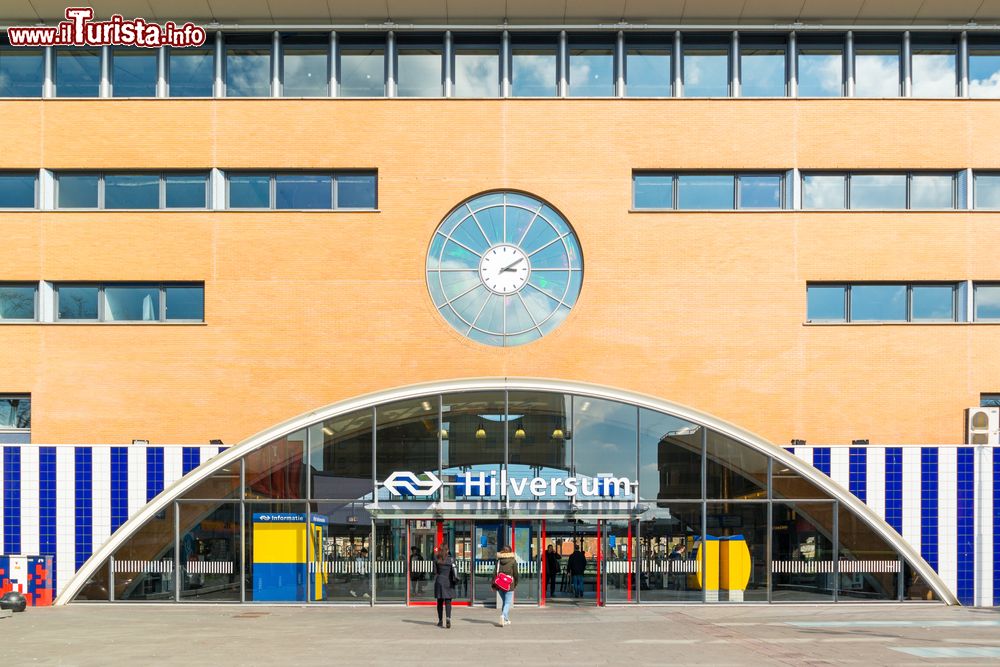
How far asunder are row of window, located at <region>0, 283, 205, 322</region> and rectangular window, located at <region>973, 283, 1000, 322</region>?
73.6 ft

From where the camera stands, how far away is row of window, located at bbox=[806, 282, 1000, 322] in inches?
1176

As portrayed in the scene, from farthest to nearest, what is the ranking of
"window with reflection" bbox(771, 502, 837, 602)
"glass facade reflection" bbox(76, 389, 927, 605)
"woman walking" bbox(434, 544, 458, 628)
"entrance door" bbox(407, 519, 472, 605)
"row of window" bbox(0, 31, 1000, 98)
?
"row of window" bbox(0, 31, 1000, 98)
"window with reflection" bbox(771, 502, 837, 602)
"entrance door" bbox(407, 519, 472, 605)
"glass facade reflection" bbox(76, 389, 927, 605)
"woman walking" bbox(434, 544, 458, 628)

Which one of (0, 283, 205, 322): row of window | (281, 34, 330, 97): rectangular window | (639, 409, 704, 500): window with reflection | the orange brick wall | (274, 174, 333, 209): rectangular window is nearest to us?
(639, 409, 704, 500): window with reflection

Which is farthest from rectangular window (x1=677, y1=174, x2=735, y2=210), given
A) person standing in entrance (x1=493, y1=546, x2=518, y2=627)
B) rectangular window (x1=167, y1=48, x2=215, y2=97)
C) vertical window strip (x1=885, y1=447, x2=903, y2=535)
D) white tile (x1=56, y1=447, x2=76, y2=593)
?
white tile (x1=56, y1=447, x2=76, y2=593)

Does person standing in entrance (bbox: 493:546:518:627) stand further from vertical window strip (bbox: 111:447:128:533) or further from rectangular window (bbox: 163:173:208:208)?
rectangular window (bbox: 163:173:208:208)

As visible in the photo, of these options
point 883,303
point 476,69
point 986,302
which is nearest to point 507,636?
point 883,303

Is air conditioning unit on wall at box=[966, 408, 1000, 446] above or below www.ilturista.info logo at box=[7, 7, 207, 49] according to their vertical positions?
below

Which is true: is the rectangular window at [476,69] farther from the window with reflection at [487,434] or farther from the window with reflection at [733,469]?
the window with reflection at [733,469]

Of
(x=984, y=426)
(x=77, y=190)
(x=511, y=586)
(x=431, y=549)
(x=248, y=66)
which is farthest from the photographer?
(x=248, y=66)

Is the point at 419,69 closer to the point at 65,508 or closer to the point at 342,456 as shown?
the point at 342,456

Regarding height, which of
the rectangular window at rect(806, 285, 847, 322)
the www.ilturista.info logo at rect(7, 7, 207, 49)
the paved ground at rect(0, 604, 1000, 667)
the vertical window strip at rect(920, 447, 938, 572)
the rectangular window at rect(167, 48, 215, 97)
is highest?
the www.ilturista.info logo at rect(7, 7, 207, 49)

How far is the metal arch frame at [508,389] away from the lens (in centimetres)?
2756

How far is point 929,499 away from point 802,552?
12.2ft

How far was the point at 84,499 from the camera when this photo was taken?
27.7 m
